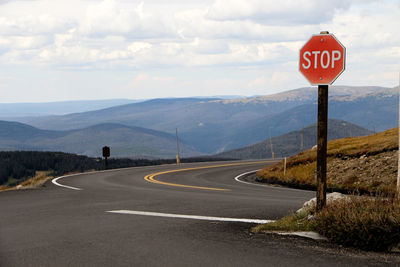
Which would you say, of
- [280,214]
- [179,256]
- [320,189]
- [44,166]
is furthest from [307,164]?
[44,166]

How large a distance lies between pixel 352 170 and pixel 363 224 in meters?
17.2

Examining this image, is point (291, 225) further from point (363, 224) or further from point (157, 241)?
point (157, 241)

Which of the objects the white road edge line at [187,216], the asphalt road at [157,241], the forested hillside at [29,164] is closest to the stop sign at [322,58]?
the asphalt road at [157,241]

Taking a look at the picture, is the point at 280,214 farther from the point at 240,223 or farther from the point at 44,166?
the point at 44,166

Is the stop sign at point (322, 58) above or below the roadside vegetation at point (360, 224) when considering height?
above

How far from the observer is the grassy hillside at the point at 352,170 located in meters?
20.7

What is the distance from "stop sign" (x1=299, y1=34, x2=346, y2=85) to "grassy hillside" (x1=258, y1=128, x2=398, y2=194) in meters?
12.3

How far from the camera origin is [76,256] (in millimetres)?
6625

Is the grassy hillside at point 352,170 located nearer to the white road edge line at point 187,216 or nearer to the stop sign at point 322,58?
the white road edge line at point 187,216

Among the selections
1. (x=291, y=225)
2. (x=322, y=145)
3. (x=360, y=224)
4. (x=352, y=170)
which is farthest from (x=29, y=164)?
(x=360, y=224)

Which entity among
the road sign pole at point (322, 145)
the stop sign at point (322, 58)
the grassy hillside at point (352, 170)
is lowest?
the grassy hillside at point (352, 170)

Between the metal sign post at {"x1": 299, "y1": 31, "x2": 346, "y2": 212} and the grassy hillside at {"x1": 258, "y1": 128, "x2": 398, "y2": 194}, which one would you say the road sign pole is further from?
the grassy hillside at {"x1": 258, "y1": 128, "x2": 398, "y2": 194}

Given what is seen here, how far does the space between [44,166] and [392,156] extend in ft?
323

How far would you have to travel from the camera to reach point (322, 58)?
24.8 feet
